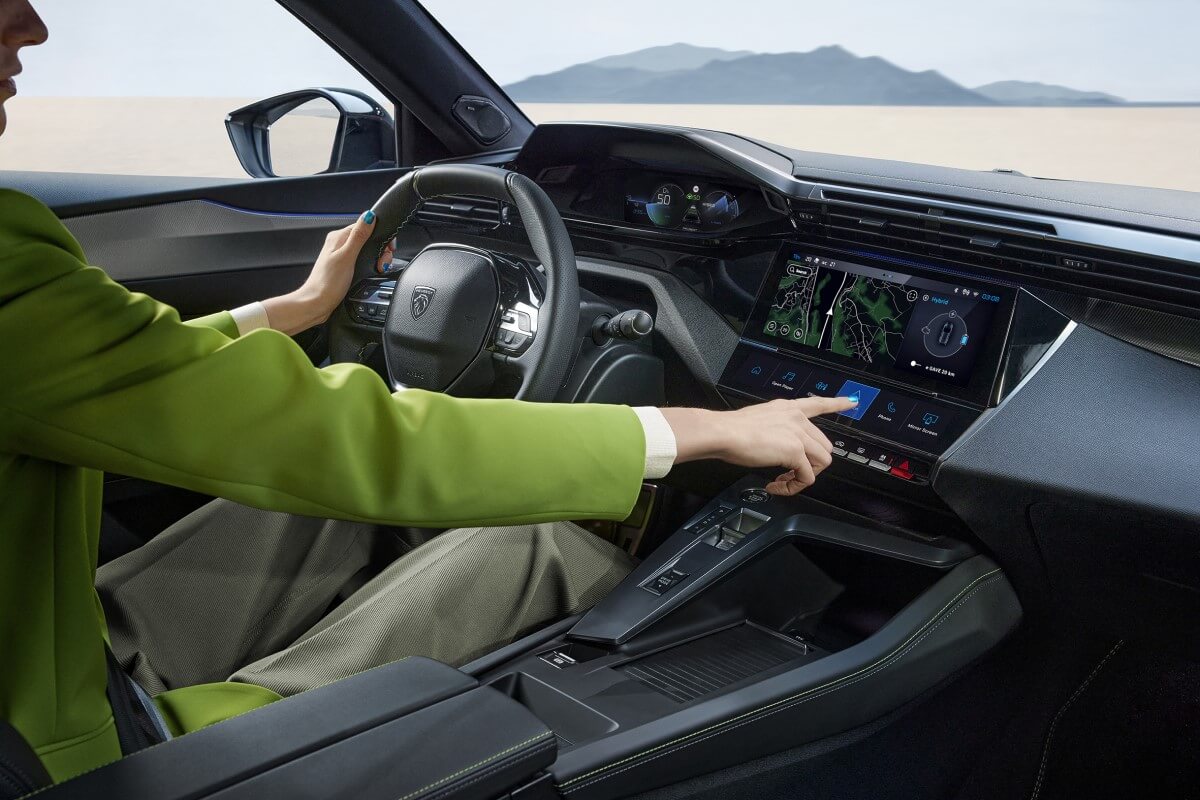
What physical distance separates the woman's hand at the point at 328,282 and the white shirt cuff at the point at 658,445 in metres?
0.86

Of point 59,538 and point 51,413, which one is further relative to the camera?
point 59,538

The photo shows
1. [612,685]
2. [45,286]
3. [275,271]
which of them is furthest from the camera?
[275,271]

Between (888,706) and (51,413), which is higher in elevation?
(51,413)

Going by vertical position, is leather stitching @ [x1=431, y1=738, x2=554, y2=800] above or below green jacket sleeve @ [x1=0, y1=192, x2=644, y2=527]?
below

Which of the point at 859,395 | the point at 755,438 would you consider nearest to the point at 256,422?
the point at 755,438

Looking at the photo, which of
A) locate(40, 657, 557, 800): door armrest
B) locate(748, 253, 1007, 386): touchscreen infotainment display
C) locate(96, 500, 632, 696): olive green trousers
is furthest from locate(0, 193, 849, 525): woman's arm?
locate(748, 253, 1007, 386): touchscreen infotainment display

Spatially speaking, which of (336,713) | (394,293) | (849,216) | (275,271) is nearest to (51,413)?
(336,713)

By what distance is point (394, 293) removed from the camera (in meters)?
1.74

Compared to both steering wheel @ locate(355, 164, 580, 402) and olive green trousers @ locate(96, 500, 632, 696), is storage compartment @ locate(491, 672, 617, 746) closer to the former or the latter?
olive green trousers @ locate(96, 500, 632, 696)

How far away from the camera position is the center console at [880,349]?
1.49 metres

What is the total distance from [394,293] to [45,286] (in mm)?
1034

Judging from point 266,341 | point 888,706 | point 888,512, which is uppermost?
point 266,341

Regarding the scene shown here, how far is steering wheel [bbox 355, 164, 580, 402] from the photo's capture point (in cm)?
154

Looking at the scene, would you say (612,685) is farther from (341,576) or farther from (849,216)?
(849,216)
